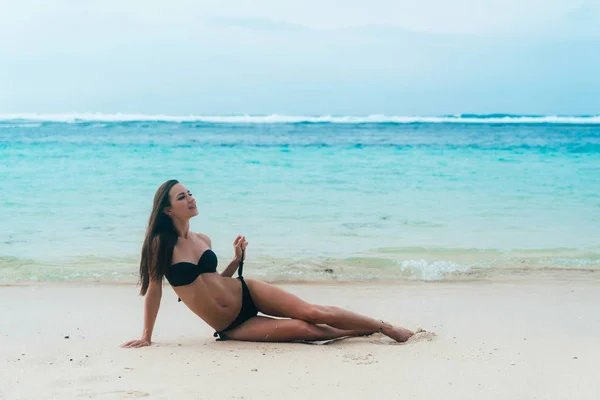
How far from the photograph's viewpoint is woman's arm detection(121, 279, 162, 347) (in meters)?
4.40

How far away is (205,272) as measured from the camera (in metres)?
4.49

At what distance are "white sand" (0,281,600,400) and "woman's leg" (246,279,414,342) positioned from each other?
0.32 feet

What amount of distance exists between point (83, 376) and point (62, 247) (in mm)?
5152

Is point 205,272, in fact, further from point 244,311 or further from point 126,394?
point 126,394

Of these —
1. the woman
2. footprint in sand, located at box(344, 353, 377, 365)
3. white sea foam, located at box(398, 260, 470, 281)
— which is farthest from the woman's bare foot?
white sea foam, located at box(398, 260, 470, 281)

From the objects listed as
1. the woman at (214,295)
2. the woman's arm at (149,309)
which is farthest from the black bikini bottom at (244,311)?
the woman's arm at (149,309)

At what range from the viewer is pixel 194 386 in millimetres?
3564

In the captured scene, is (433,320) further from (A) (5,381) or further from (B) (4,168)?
(B) (4,168)

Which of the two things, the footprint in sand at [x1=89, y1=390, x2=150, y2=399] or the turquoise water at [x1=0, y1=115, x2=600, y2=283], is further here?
the turquoise water at [x1=0, y1=115, x2=600, y2=283]

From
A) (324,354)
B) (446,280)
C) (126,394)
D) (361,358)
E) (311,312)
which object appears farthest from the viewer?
(446,280)

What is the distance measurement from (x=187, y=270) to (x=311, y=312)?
2.86ft

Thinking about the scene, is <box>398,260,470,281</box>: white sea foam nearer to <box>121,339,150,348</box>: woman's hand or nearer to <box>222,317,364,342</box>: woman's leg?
<box>222,317,364,342</box>: woman's leg

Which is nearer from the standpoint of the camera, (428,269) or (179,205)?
(179,205)

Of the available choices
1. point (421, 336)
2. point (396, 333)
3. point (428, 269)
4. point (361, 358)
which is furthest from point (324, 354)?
point (428, 269)
